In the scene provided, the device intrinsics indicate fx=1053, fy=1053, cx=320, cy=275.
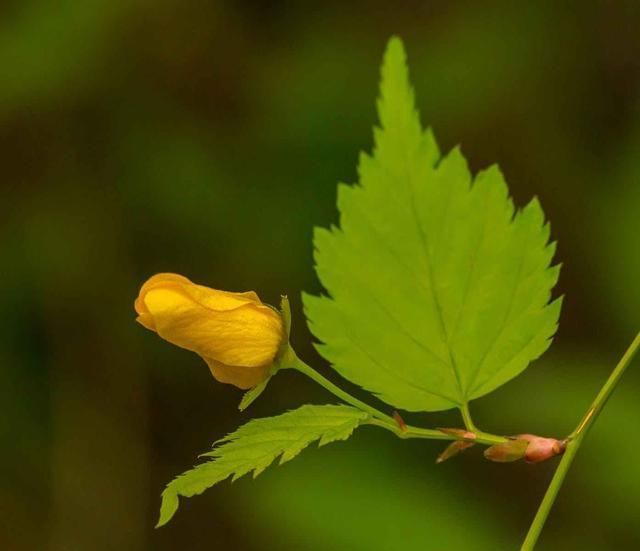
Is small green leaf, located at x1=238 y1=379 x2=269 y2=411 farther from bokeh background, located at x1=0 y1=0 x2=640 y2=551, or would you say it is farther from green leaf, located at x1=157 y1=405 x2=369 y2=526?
bokeh background, located at x1=0 y1=0 x2=640 y2=551

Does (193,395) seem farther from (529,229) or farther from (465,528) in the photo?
(529,229)

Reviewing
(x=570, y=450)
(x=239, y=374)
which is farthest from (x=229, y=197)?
Result: (x=570, y=450)

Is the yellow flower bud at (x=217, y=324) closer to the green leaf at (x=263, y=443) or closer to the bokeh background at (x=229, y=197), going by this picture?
the green leaf at (x=263, y=443)

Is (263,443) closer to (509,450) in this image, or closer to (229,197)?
(509,450)

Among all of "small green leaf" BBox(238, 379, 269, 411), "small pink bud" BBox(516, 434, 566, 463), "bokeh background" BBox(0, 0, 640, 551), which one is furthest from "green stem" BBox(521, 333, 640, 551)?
"bokeh background" BBox(0, 0, 640, 551)

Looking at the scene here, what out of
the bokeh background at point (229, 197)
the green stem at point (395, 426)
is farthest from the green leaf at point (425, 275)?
the bokeh background at point (229, 197)

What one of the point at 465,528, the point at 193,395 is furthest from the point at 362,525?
the point at 193,395
